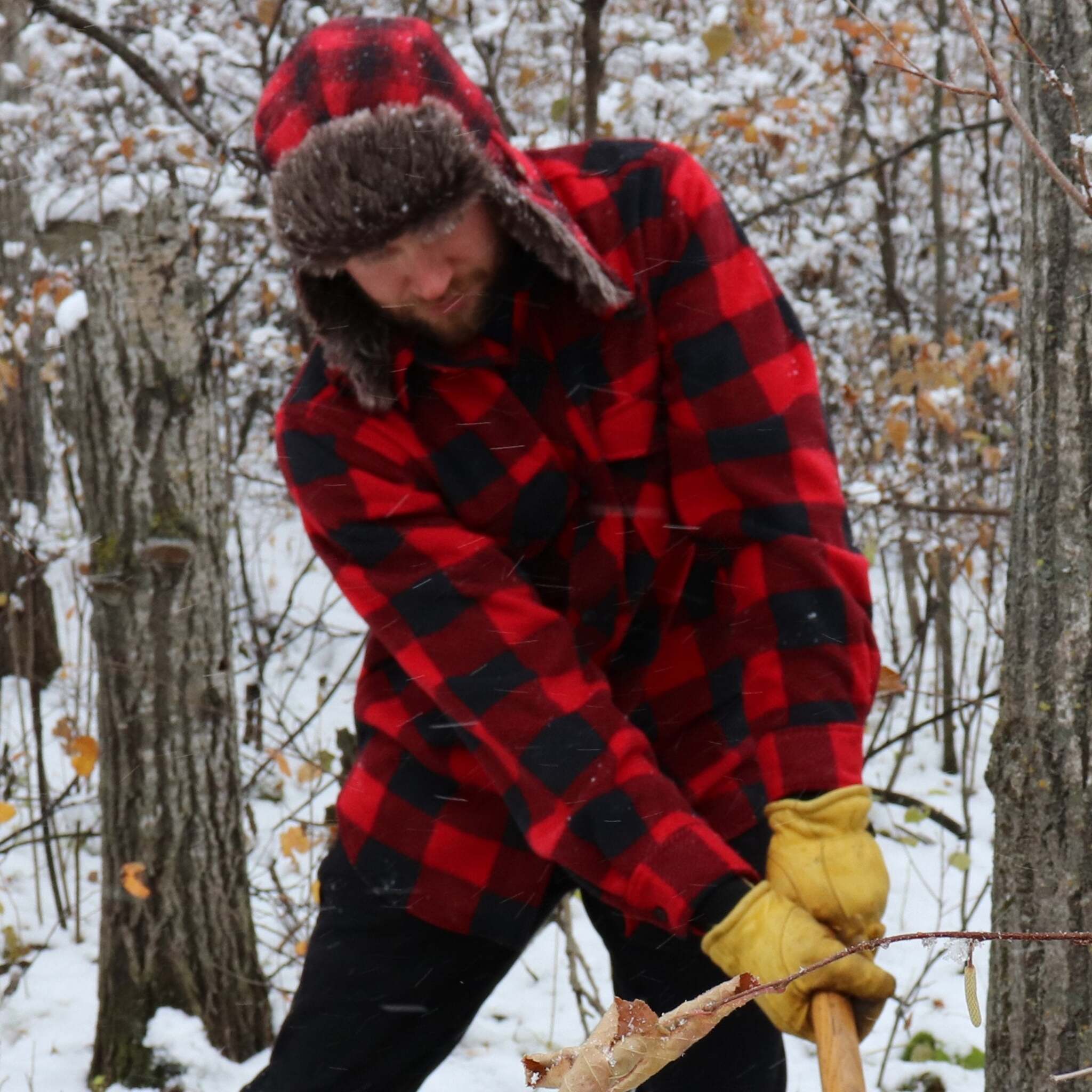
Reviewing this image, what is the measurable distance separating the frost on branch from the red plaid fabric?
0.79 m

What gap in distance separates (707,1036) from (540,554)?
85cm

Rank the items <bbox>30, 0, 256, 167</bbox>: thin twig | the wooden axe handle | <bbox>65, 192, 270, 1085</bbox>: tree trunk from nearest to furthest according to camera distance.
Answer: the wooden axe handle < <bbox>30, 0, 256, 167</bbox>: thin twig < <bbox>65, 192, 270, 1085</bbox>: tree trunk

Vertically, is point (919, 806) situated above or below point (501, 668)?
below

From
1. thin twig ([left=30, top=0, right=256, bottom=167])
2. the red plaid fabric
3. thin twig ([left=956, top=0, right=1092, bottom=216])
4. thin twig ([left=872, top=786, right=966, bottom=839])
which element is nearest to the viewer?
thin twig ([left=956, top=0, right=1092, bottom=216])

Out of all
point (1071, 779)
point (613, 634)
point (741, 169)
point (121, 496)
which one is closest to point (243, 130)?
point (121, 496)

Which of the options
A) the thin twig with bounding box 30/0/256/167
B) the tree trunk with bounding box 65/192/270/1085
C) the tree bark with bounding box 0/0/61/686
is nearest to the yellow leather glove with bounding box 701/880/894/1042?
the tree trunk with bounding box 65/192/270/1085

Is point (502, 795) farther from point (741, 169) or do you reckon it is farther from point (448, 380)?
point (741, 169)

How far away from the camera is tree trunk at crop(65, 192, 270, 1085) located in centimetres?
280

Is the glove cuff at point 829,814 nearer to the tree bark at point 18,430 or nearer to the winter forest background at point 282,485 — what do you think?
the winter forest background at point 282,485

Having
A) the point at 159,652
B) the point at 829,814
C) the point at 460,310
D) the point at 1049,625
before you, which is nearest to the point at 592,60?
the point at 460,310

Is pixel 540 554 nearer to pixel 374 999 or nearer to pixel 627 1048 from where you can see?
pixel 374 999

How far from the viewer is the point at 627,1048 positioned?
82cm

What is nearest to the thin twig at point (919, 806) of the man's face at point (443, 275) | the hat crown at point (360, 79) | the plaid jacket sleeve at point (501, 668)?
the plaid jacket sleeve at point (501, 668)

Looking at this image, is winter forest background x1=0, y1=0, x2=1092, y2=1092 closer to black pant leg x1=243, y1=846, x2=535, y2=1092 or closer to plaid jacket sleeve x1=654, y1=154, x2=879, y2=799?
plaid jacket sleeve x1=654, y1=154, x2=879, y2=799
